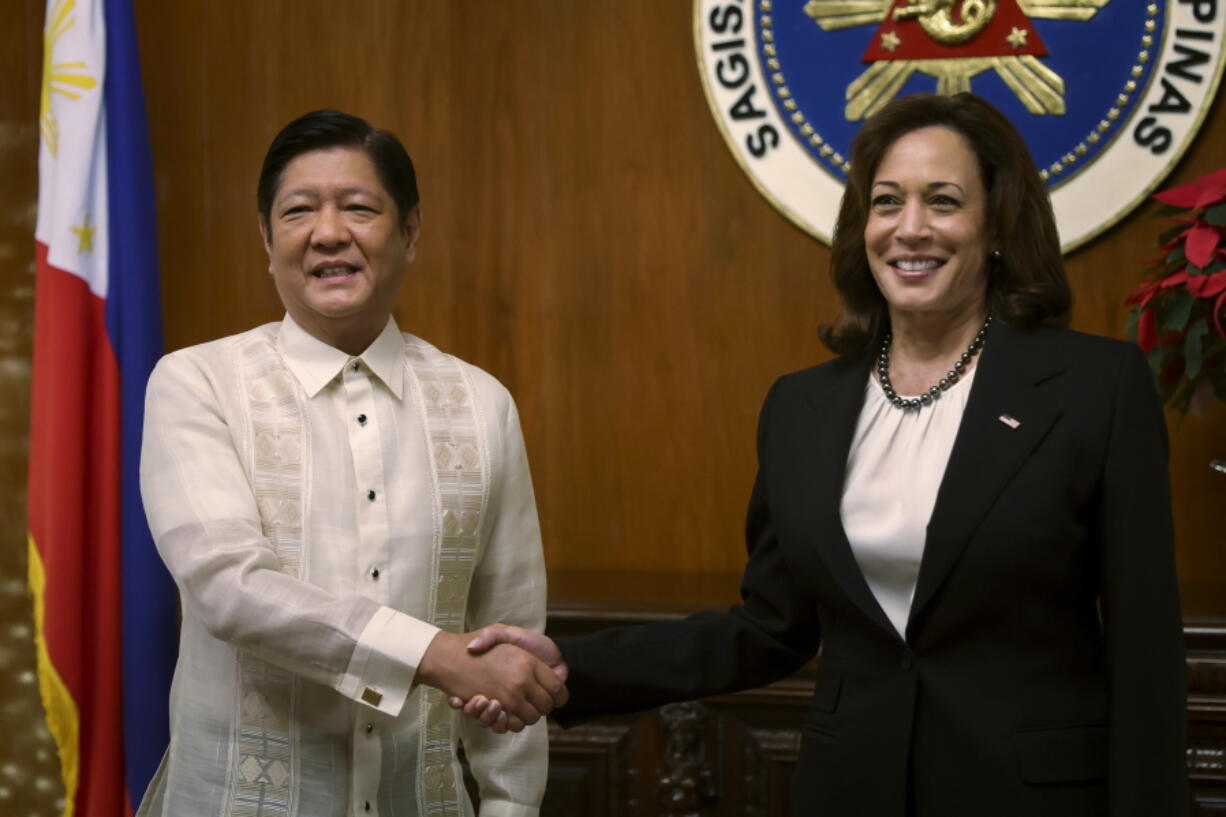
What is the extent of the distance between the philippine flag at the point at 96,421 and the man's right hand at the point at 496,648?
1.33 metres

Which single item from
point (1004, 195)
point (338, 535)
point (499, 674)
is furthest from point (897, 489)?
point (338, 535)

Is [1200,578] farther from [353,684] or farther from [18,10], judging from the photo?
[18,10]

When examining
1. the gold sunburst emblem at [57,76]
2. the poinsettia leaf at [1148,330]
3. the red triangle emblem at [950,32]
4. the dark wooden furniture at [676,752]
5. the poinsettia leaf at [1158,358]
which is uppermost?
the red triangle emblem at [950,32]

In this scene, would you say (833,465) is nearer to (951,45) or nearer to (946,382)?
(946,382)

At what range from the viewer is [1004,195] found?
1.92m

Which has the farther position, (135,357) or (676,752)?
(135,357)

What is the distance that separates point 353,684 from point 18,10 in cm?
262

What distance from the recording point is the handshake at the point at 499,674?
1869 millimetres

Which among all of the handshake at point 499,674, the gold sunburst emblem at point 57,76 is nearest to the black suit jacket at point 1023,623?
the handshake at point 499,674

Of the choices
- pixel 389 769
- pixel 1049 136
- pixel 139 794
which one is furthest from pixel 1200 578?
pixel 139 794

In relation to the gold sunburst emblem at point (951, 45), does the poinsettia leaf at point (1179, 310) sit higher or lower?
lower

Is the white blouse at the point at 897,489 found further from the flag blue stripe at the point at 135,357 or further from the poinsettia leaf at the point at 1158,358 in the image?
the flag blue stripe at the point at 135,357

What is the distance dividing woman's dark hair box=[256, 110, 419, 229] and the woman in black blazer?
0.64m

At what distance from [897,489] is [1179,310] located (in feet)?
3.40
